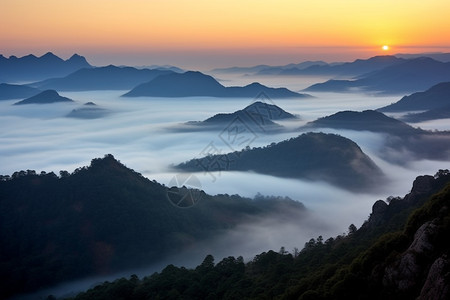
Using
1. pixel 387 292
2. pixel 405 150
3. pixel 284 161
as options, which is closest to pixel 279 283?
pixel 387 292

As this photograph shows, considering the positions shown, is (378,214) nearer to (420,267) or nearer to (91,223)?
(420,267)

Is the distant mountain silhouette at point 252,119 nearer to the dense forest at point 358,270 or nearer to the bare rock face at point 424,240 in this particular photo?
the dense forest at point 358,270

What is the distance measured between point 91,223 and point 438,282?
46.8m

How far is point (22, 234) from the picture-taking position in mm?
50000

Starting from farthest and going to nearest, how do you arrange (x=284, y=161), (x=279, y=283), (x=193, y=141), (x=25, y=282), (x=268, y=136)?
(x=193, y=141), (x=268, y=136), (x=284, y=161), (x=25, y=282), (x=279, y=283)

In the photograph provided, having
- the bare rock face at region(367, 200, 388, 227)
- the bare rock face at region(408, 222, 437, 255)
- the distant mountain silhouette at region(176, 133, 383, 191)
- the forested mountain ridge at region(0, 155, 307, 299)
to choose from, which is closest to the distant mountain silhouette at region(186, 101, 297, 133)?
the distant mountain silhouette at region(176, 133, 383, 191)

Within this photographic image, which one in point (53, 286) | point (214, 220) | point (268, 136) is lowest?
point (53, 286)

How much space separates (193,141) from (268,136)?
28.7m

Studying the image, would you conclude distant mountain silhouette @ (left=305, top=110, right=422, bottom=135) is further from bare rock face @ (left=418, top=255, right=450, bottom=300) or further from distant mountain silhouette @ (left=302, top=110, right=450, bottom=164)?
bare rock face @ (left=418, top=255, right=450, bottom=300)

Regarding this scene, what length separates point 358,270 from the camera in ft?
59.4

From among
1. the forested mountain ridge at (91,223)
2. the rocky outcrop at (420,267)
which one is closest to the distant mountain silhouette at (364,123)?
the forested mountain ridge at (91,223)

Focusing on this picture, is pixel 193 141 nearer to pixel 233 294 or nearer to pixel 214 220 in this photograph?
pixel 214 220

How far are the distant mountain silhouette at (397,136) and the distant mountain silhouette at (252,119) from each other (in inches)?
482

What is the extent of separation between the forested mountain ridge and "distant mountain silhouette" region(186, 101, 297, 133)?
55658 mm
